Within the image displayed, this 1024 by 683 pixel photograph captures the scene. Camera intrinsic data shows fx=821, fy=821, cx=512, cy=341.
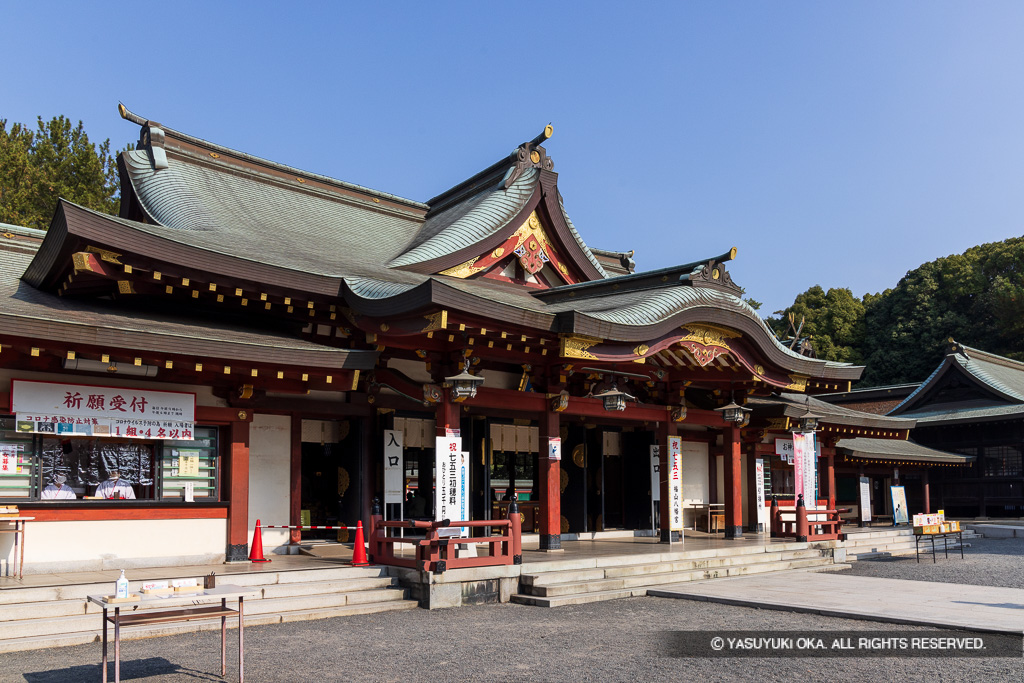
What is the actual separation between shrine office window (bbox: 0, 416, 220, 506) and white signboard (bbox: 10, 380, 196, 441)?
286 mm

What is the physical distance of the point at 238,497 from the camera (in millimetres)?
11617

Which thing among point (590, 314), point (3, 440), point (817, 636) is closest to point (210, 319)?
point (3, 440)

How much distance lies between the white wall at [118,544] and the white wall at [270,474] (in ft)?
3.60

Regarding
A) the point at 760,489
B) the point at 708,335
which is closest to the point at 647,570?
the point at 708,335

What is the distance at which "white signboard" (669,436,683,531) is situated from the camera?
624 inches

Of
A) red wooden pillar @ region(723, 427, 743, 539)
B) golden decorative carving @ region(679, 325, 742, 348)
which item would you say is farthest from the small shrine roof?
golden decorative carving @ region(679, 325, 742, 348)

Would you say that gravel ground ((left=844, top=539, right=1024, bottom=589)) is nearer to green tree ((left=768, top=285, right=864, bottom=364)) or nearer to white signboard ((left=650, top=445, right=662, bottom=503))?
white signboard ((left=650, top=445, right=662, bottom=503))

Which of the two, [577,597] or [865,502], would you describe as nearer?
[577,597]

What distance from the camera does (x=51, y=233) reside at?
10164 mm

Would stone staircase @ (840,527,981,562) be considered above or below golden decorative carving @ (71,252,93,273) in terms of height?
below

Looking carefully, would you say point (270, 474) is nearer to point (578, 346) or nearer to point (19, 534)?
point (19, 534)

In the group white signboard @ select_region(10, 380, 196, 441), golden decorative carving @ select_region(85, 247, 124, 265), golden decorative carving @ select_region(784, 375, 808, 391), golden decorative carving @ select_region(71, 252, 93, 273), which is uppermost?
golden decorative carving @ select_region(85, 247, 124, 265)

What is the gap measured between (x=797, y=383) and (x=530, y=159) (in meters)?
7.20

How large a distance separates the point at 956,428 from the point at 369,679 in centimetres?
3015
